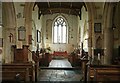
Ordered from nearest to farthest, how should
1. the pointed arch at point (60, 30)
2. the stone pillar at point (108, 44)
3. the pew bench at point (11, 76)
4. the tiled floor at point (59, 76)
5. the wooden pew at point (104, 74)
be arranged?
the wooden pew at point (104, 74), the pew bench at point (11, 76), the tiled floor at point (59, 76), the stone pillar at point (108, 44), the pointed arch at point (60, 30)

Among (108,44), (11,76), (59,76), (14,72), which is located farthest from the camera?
(108,44)

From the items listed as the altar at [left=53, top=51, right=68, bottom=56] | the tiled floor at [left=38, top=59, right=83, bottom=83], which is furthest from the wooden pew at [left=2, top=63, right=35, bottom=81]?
the altar at [left=53, top=51, right=68, bottom=56]

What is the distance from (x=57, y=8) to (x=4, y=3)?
422 inches

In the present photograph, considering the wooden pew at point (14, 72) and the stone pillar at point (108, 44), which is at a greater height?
the stone pillar at point (108, 44)

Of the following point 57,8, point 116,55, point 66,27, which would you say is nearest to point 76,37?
point 66,27

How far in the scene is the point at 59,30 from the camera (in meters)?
→ 28.7

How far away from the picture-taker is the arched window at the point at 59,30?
28.4 meters

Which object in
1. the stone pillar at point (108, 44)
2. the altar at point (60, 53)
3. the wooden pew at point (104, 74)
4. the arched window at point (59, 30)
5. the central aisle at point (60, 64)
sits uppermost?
the arched window at point (59, 30)

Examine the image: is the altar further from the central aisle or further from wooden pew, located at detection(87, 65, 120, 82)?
wooden pew, located at detection(87, 65, 120, 82)

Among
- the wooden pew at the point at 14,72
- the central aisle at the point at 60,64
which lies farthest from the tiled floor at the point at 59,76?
the central aisle at the point at 60,64

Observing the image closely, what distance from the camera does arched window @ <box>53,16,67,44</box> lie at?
28.4 meters

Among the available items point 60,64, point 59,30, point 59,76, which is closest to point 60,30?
point 59,30

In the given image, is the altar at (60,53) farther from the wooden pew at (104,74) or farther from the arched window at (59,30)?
the wooden pew at (104,74)

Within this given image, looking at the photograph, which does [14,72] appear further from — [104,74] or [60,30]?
[60,30]
